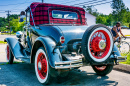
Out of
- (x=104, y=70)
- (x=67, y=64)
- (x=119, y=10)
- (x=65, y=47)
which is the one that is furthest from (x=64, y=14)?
(x=119, y=10)

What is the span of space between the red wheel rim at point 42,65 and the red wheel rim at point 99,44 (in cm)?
115

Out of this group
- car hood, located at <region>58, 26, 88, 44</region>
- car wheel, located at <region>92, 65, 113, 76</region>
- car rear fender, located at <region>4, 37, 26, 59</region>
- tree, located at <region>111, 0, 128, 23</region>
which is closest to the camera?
car hood, located at <region>58, 26, 88, 44</region>

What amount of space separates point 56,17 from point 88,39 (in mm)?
1856

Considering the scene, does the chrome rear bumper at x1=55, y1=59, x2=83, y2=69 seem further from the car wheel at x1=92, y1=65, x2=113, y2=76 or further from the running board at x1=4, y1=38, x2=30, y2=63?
the running board at x1=4, y1=38, x2=30, y2=63

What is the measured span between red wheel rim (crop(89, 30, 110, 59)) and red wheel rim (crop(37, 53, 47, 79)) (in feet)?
3.77

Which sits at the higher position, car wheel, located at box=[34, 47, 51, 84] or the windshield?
the windshield

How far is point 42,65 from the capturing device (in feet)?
12.3

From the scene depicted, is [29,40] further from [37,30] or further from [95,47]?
[95,47]

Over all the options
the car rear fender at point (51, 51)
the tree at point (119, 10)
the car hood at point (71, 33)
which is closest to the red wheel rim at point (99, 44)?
the car hood at point (71, 33)

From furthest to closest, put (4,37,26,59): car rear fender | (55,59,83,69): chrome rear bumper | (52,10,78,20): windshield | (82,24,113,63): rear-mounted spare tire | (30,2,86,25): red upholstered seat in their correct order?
1. (4,37,26,59): car rear fender
2. (52,10,78,20): windshield
3. (30,2,86,25): red upholstered seat
4. (82,24,113,63): rear-mounted spare tire
5. (55,59,83,69): chrome rear bumper

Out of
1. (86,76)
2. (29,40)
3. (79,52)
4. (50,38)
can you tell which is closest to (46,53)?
(50,38)

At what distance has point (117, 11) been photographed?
3056 inches

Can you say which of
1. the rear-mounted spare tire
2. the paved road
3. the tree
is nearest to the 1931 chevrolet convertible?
the rear-mounted spare tire

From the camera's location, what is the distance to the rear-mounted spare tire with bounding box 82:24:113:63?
3297 mm
